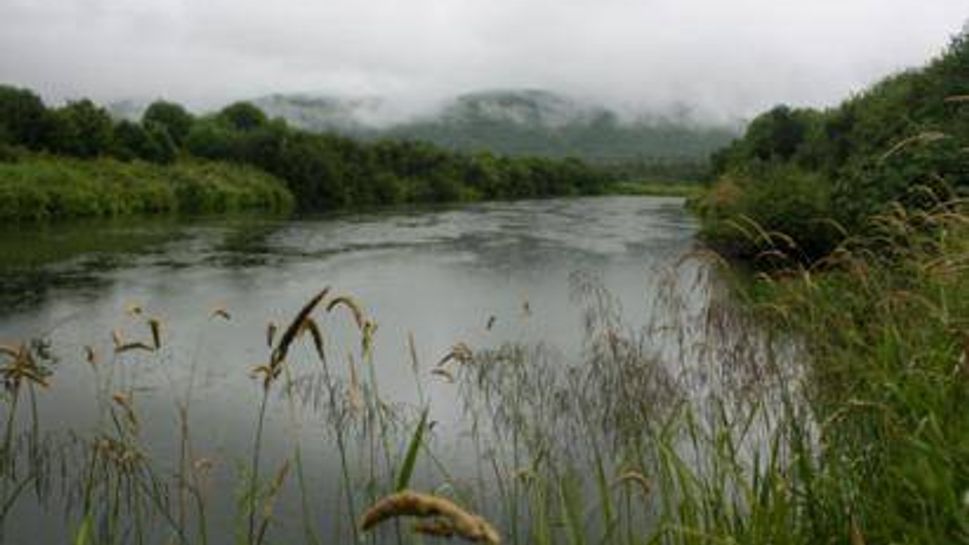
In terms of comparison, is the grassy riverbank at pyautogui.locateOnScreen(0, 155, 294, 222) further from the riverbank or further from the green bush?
the riverbank

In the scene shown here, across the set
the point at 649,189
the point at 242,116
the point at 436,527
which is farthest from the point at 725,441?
the point at 649,189

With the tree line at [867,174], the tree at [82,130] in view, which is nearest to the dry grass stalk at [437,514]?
the tree line at [867,174]

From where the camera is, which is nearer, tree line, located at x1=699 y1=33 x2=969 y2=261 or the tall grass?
the tall grass

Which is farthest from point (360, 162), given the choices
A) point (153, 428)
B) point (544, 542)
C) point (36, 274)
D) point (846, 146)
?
point (544, 542)

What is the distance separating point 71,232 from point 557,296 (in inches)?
971

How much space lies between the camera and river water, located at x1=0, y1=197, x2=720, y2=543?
10.2 meters

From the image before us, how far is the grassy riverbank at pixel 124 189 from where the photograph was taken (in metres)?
48.2

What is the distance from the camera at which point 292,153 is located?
7744 cm

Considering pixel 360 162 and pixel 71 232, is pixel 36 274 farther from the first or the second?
pixel 360 162

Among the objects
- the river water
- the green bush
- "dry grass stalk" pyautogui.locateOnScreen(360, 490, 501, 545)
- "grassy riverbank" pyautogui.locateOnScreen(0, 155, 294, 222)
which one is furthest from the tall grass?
"grassy riverbank" pyautogui.locateOnScreen(0, 155, 294, 222)

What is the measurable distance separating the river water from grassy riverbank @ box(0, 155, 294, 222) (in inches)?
188

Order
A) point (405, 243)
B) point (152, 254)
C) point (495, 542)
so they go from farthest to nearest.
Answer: point (405, 243) → point (152, 254) → point (495, 542)

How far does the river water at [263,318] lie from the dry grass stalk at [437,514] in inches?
80.0

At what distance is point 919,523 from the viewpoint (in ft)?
10.8
